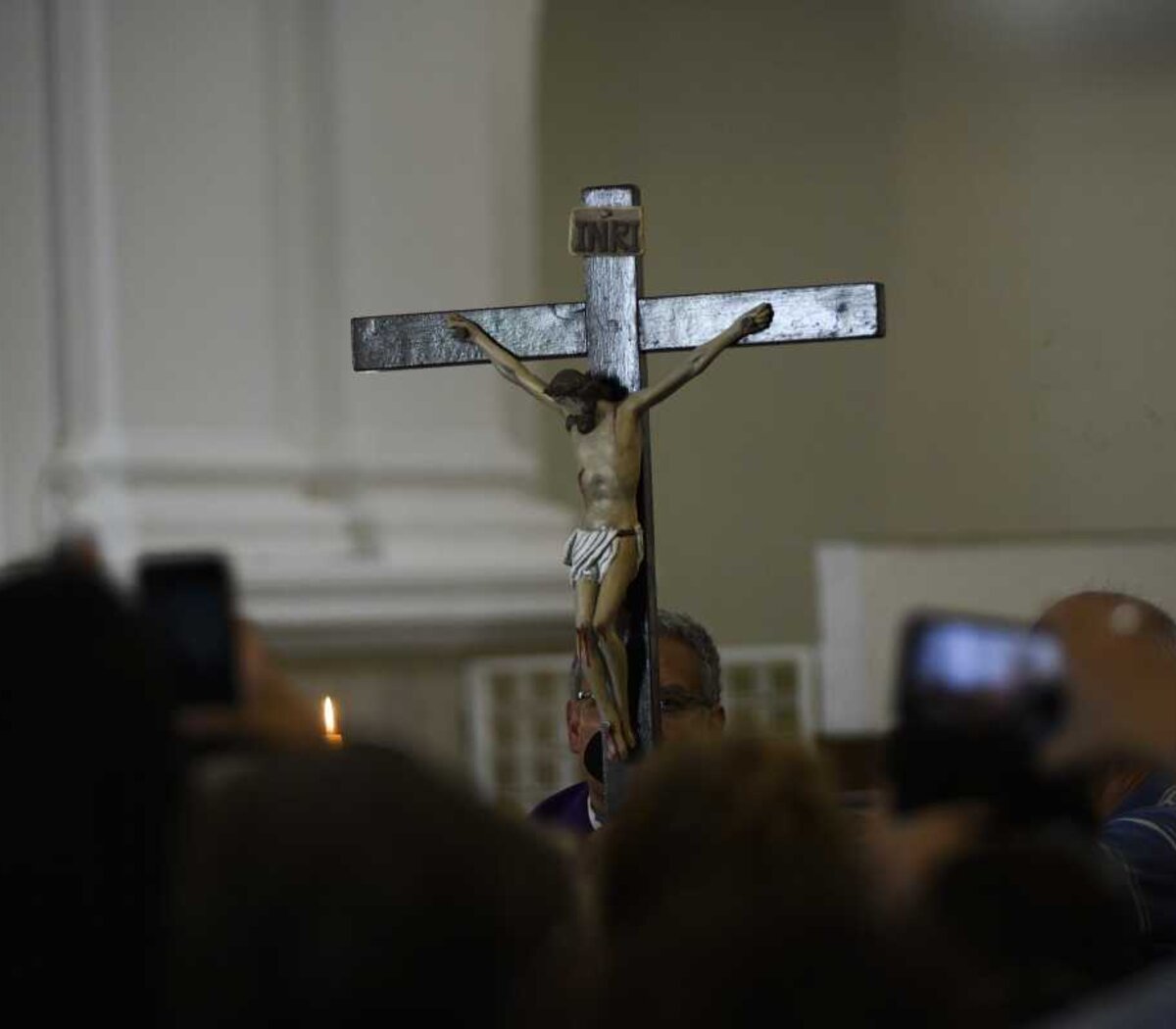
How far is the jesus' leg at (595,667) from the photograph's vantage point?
2.38m

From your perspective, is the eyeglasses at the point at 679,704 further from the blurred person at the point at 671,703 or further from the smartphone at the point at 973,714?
the smartphone at the point at 973,714

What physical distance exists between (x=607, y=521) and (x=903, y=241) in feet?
12.7

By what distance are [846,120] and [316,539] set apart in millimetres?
2299

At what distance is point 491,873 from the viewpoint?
0.97m

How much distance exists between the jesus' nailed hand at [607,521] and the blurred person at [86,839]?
1402mm

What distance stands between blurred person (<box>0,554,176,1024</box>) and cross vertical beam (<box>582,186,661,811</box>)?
1454mm

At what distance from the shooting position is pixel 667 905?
0.95m

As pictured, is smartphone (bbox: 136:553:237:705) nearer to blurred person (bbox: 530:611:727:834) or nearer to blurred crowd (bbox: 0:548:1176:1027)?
blurred crowd (bbox: 0:548:1176:1027)

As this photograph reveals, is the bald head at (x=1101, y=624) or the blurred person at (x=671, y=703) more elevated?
the bald head at (x=1101, y=624)

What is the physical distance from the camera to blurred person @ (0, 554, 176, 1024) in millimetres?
983

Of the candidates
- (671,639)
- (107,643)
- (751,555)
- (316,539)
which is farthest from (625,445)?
(751,555)

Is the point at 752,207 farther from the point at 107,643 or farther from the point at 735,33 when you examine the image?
the point at 107,643

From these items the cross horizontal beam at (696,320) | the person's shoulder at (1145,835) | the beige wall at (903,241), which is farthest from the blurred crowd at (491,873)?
the beige wall at (903,241)

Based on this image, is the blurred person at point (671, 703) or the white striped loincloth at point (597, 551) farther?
the blurred person at point (671, 703)
